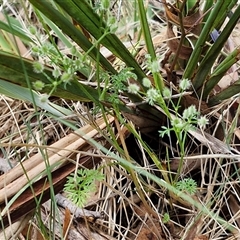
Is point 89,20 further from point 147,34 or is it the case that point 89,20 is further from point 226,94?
point 226,94

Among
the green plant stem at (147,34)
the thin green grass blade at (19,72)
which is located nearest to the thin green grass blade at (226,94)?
the green plant stem at (147,34)

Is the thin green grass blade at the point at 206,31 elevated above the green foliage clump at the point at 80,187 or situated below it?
above

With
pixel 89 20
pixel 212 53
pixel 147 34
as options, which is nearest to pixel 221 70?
pixel 212 53

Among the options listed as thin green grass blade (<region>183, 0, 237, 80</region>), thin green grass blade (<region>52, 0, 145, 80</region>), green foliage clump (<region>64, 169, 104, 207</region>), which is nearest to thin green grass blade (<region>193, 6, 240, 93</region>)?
thin green grass blade (<region>183, 0, 237, 80</region>)

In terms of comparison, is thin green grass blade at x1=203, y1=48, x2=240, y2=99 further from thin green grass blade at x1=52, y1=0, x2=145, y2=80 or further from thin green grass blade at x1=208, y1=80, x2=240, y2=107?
thin green grass blade at x1=52, y1=0, x2=145, y2=80

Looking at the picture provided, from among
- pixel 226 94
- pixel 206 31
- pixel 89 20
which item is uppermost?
pixel 89 20

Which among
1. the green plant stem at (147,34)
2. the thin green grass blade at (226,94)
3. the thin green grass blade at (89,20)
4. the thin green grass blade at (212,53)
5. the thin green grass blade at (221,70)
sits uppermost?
the thin green grass blade at (89,20)

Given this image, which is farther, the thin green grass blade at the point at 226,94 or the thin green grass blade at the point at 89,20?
the thin green grass blade at the point at 226,94

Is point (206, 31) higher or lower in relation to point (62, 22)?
lower

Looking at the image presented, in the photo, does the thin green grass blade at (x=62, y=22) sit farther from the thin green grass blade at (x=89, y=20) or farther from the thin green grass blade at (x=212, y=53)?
the thin green grass blade at (x=212, y=53)

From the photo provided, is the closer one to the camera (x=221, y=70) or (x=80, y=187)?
(x=80, y=187)

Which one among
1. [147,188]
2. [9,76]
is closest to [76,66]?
[9,76]
